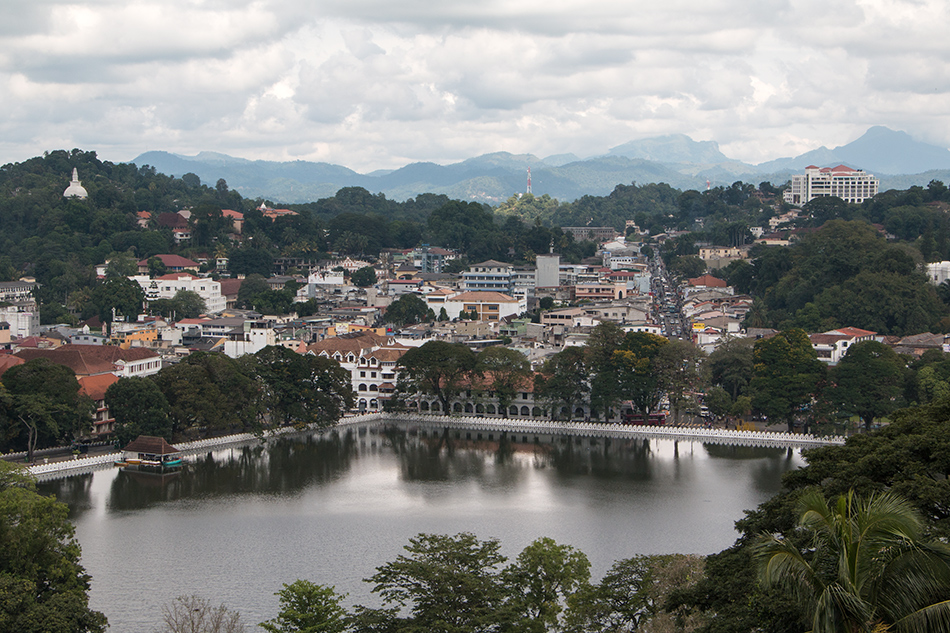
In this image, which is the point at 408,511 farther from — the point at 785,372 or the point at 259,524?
the point at 785,372

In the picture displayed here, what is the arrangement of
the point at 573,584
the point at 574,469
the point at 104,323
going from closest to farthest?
the point at 573,584 < the point at 574,469 < the point at 104,323

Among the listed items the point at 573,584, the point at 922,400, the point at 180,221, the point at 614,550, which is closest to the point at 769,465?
the point at 922,400

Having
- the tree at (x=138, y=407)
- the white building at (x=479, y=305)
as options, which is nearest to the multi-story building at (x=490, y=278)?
the white building at (x=479, y=305)

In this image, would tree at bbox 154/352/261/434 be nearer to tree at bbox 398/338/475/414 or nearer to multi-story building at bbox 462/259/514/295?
tree at bbox 398/338/475/414


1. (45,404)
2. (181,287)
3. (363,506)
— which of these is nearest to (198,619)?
(363,506)

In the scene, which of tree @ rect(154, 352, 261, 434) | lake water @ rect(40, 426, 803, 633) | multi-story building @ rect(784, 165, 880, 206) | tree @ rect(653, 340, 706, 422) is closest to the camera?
lake water @ rect(40, 426, 803, 633)

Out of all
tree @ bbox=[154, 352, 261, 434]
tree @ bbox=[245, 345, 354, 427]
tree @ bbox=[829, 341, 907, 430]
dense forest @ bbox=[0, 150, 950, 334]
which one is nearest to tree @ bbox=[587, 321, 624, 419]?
tree @ bbox=[829, 341, 907, 430]

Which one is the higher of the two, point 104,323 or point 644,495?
point 104,323
